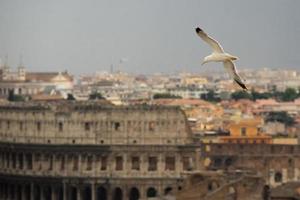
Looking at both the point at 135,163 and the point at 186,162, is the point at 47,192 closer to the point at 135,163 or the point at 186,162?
the point at 135,163

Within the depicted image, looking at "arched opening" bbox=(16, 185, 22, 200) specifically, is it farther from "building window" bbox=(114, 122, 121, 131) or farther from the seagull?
the seagull

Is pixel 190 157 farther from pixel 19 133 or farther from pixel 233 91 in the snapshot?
pixel 233 91

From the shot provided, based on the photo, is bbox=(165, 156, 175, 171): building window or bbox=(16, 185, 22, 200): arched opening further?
bbox=(165, 156, 175, 171): building window

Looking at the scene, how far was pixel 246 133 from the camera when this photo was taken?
110 meters

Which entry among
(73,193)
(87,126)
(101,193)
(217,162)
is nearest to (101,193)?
(101,193)

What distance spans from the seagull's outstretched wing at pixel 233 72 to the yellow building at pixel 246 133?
271 ft

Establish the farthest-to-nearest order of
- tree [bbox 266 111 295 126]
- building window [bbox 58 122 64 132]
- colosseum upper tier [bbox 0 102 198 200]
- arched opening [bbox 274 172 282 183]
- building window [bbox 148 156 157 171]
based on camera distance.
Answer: tree [bbox 266 111 295 126] → building window [bbox 58 122 64 132] → building window [bbox 148 156 157 171] → colosseum upper tier [bbox 0 102 198 200] → arched opening [bbox 274 172 282 183]

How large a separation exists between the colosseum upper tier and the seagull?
68.5m

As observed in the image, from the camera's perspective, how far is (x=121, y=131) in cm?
9381

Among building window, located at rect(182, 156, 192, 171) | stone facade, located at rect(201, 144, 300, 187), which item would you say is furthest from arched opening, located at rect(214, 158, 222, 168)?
building window, located at rect(182, 156, 192, 171)

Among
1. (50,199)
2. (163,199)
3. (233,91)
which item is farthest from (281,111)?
(163,199)

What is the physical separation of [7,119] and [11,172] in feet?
14.8

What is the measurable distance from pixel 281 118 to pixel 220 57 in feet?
378

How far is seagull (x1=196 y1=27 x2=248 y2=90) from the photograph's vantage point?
20094 mm
